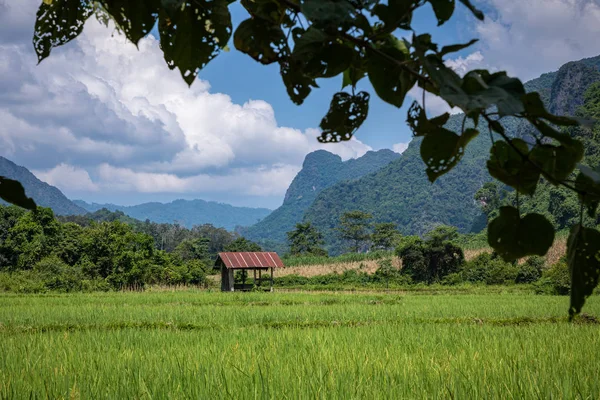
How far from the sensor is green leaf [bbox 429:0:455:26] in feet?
1.20

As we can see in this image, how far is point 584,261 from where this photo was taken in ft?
1.27

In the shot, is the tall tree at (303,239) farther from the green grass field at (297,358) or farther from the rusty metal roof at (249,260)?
A: the green grass field at (297,358)

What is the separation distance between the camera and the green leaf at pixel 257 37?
1.36 ft

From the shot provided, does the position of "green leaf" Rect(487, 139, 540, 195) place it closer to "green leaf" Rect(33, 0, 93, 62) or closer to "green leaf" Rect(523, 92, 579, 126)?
"green leaf" Rect(523, 92, 579, 126)

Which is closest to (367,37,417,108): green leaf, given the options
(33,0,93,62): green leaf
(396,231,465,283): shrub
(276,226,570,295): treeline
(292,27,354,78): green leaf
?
(292,27,354,78): green leaf

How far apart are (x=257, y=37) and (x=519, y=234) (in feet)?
0.92

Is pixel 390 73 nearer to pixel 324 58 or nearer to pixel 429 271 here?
pixel 324 58

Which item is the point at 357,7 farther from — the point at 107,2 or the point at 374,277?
the point at 374,277

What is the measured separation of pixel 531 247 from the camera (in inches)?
15.7

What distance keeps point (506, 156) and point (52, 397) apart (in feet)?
8.75

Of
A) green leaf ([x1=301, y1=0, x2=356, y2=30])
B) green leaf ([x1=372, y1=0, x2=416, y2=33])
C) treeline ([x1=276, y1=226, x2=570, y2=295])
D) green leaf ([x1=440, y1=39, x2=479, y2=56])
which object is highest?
green leaf ([x1=372, y1=0, x2=416, y2=33])

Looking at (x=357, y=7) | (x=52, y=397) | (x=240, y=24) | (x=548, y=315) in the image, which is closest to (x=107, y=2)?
(x=240, y=24)

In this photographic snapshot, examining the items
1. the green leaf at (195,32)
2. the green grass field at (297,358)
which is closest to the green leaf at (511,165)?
the green leaf at (195,32)

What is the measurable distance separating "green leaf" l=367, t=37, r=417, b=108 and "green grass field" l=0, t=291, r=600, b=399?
184 centimetres
